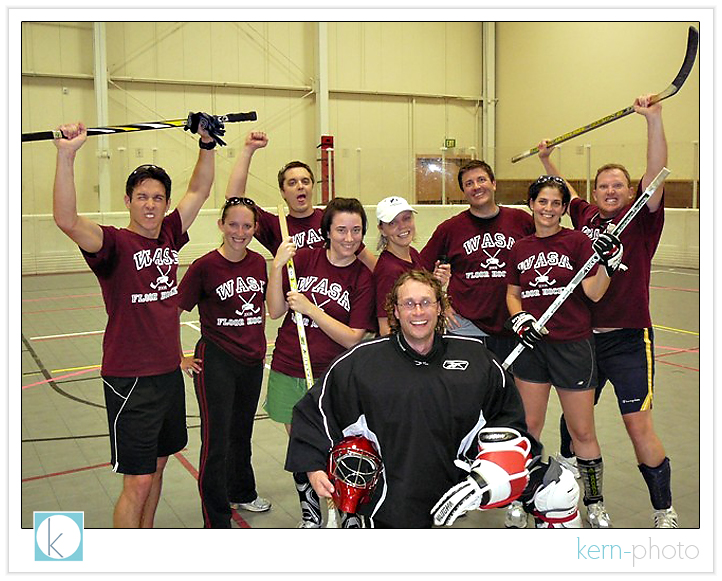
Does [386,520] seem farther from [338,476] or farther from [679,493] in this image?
[679,493]

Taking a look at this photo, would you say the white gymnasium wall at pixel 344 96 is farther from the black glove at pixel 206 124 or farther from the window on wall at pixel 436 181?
the black glove at pixel 206 124

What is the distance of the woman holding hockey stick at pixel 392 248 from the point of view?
12.3ft

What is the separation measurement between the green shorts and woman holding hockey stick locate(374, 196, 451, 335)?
0.51m

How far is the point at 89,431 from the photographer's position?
564 cm

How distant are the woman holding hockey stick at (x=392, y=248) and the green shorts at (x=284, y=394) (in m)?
0.51

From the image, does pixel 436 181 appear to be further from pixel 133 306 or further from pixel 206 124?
pixel 133 306

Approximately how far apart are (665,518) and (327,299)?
204 cm

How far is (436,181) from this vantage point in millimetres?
17609

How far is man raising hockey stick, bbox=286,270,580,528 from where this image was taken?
9.14 ft

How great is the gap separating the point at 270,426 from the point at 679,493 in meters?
2.88

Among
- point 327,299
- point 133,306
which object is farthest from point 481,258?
point 133,306

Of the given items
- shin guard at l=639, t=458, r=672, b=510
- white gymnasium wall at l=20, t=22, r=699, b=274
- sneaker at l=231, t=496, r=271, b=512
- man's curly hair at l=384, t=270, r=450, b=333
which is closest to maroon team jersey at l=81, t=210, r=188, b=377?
man's curly hair at l=384, t=270, r=450, b=333
